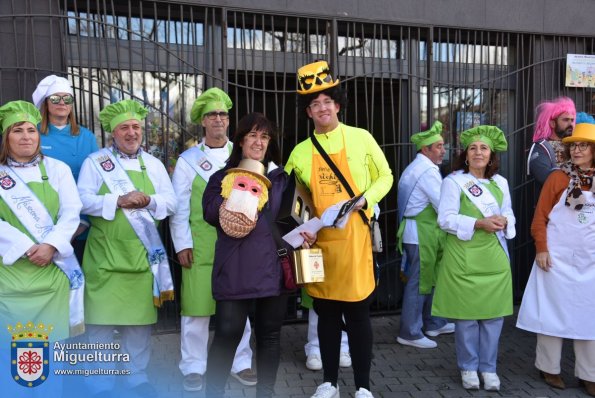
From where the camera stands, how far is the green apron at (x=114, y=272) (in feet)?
12.4

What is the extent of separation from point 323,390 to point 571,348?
251 cm

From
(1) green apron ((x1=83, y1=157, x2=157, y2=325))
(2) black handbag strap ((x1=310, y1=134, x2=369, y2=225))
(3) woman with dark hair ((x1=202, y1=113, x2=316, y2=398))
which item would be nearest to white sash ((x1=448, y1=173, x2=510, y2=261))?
→ (2) black handbag strap ((x1=310, y1=134, x2=369, y2=225))

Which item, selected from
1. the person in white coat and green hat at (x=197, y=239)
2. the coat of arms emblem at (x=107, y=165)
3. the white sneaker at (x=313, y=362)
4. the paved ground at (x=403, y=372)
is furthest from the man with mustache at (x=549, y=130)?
the coat of arms emblem at (x=107, y=165)

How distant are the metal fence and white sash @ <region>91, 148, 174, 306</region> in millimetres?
1461

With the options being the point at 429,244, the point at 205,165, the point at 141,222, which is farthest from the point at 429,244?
the point at 141,222

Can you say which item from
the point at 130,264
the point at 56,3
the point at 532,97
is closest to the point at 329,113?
the point at 130,264

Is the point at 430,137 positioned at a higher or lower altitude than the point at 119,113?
lower

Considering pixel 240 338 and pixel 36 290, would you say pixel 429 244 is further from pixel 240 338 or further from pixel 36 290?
pixel 36 290

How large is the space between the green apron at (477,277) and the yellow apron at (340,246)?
0.78 metres

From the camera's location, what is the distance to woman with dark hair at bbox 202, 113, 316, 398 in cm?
333

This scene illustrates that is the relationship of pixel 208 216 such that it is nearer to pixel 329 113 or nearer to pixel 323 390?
pixel 329 113

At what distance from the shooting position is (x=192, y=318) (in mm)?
4188

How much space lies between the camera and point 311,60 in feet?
19.2

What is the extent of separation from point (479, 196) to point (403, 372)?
148 centimetres
